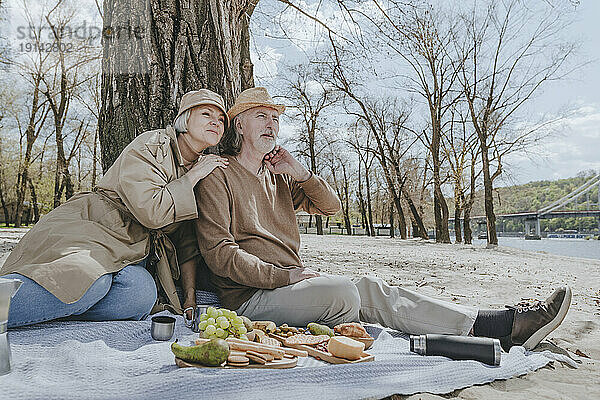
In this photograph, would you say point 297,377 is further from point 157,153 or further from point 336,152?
point 336,152

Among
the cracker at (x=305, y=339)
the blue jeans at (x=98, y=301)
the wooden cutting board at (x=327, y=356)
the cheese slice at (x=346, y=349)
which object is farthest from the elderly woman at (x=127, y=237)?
the cheese slice at (x=346, y=349)

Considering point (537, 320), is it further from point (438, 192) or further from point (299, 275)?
point (438, 192)

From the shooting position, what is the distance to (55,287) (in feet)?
7.82

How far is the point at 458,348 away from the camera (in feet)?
7.85

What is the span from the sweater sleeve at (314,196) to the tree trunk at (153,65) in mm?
1098

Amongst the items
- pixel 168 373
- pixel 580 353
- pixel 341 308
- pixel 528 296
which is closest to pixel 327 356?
pixel 341 308

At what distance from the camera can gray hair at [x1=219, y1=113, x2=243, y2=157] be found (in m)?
3.28

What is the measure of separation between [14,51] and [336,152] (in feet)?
66.8

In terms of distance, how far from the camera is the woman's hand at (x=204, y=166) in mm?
2906

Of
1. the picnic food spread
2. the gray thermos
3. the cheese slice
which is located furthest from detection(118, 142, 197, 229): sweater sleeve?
the gray thermos

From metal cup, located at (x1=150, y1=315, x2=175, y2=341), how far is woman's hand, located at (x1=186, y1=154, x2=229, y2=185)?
83cm

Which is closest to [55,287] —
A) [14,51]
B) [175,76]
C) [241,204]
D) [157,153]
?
[157,153]

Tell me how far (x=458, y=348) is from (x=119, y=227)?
1.97 metres

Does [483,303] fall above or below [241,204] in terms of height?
below
